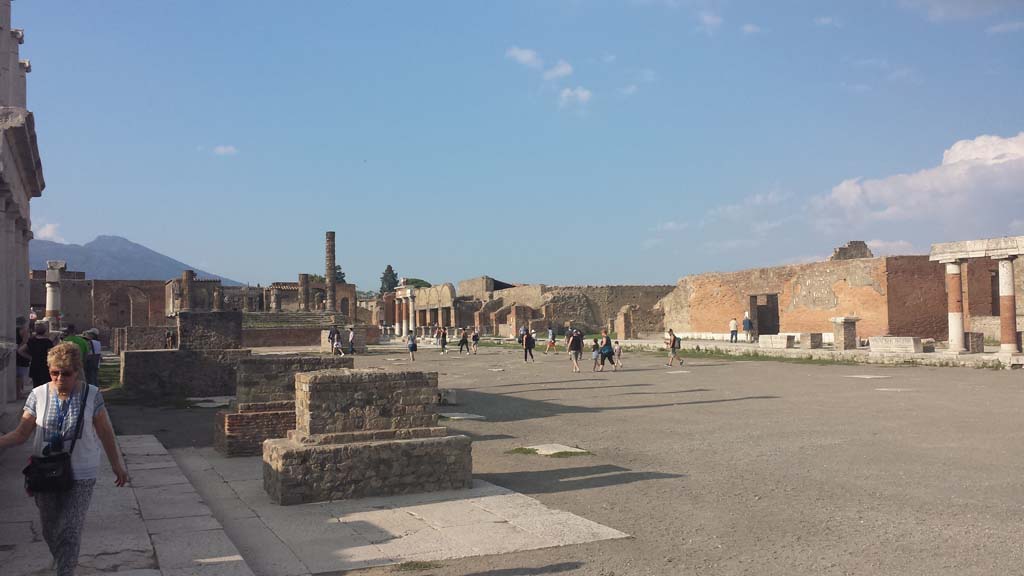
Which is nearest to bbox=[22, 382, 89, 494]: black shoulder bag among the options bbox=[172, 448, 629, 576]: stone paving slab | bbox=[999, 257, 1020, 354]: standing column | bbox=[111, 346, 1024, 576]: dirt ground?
bbox=[172, 448, 629, 576]: stone paving slab

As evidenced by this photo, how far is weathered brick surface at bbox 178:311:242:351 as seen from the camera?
15.8 m

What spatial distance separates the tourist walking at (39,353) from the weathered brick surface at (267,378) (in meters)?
2.16

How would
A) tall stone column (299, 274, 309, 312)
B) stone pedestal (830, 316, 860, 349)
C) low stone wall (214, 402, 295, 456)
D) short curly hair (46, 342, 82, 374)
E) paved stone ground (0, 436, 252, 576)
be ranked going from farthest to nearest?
tall stone column (299, 274, 309, 312)
stone pedestal (830, 316, 860, 349)
low stone wall (214, 402, 295, 456)
paved stone ground (0, 436, 252, 576)
short curly hair (46, 342, 82, 374)

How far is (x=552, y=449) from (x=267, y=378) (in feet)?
11.7

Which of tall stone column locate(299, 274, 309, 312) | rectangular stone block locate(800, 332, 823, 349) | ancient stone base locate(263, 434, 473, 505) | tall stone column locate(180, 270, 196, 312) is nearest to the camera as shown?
ancient stone base locate(263, 434, 473, 505)

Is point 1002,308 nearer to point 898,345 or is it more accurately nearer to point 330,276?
point 898,345

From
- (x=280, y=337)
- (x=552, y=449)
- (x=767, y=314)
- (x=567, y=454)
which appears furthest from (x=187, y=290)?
(x=567, y=454)

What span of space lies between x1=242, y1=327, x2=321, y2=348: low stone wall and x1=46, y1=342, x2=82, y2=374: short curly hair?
36.5 metres

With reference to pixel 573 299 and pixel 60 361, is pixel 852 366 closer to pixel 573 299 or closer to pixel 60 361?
pixel 60 361

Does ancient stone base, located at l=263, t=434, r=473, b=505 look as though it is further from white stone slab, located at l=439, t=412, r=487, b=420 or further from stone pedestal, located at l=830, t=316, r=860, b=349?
stone pedestal, located at l=830, t=316, r=860, b=349

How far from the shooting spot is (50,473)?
376 cm

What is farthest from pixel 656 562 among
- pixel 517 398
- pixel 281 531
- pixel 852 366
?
pixel 852 366

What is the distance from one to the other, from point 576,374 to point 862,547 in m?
15.9

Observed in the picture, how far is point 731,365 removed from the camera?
74.9 feet
